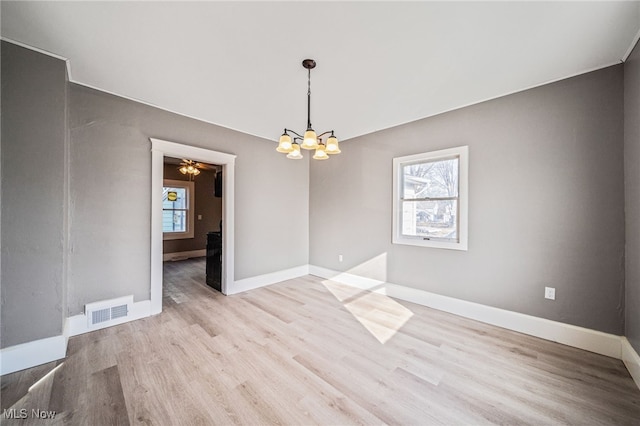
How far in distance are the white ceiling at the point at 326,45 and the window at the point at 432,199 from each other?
0.79 m

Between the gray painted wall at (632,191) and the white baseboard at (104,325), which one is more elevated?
the gray painted wall at (632,191)

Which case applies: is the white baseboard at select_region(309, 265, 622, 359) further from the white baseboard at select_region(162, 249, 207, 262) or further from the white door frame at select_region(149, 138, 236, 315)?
the white baseboard at select_region(162, 249, 207, 262)

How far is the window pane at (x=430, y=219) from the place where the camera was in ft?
10.1

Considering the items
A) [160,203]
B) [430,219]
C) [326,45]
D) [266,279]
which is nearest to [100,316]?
[160,203]

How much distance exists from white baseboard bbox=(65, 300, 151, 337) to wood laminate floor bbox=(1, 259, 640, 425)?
3.3 inches

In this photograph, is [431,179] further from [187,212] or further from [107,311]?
[187,212]

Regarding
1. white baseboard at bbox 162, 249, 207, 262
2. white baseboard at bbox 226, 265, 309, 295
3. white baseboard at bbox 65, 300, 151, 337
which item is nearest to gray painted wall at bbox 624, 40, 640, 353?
white baseboard at bbox 226, 265, 309, 295

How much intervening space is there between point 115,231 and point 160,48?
207 centimetres

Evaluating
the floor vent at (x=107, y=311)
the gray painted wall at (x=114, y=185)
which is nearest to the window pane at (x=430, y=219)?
the gray painted wall at (x=114, y=185)

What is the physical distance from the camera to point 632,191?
192cm

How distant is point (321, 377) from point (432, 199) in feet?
8.57

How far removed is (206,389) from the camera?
1.69 metres

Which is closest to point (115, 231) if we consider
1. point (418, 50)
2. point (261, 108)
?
point (261, 108)

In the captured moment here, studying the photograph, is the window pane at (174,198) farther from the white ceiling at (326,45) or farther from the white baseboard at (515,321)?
the white baseboard at (515,321)
